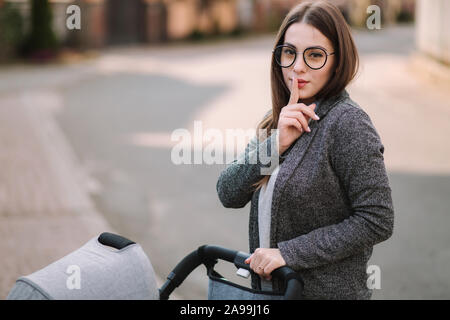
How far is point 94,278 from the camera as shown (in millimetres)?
1755

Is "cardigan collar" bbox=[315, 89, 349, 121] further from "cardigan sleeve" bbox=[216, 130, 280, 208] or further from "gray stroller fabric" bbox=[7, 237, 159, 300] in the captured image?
"gray stroller fabric" bbox=[7, 237, 159, 300]

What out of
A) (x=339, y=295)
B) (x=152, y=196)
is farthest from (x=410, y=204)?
(x=339, y=295)

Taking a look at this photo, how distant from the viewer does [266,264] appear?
1.95 meters

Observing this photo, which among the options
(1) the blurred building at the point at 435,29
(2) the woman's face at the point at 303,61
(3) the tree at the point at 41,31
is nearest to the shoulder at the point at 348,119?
(2) the woman's face at the point at 303,61

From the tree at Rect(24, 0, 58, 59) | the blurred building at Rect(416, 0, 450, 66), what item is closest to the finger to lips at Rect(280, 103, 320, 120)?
the blurred building at Rect(416, 0, 450, 66)

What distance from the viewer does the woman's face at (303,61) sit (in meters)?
2.04

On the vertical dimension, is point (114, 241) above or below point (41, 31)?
below

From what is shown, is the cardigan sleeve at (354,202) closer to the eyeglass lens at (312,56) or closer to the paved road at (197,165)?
the eyeglass lens at (312,56)

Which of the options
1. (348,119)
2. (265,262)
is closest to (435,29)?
(348,119)

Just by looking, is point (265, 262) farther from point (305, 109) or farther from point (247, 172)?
point (305, 109)

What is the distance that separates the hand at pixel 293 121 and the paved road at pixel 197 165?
2858 millimetres

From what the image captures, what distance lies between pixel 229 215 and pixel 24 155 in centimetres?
382

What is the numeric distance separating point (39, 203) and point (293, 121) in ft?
17.6
